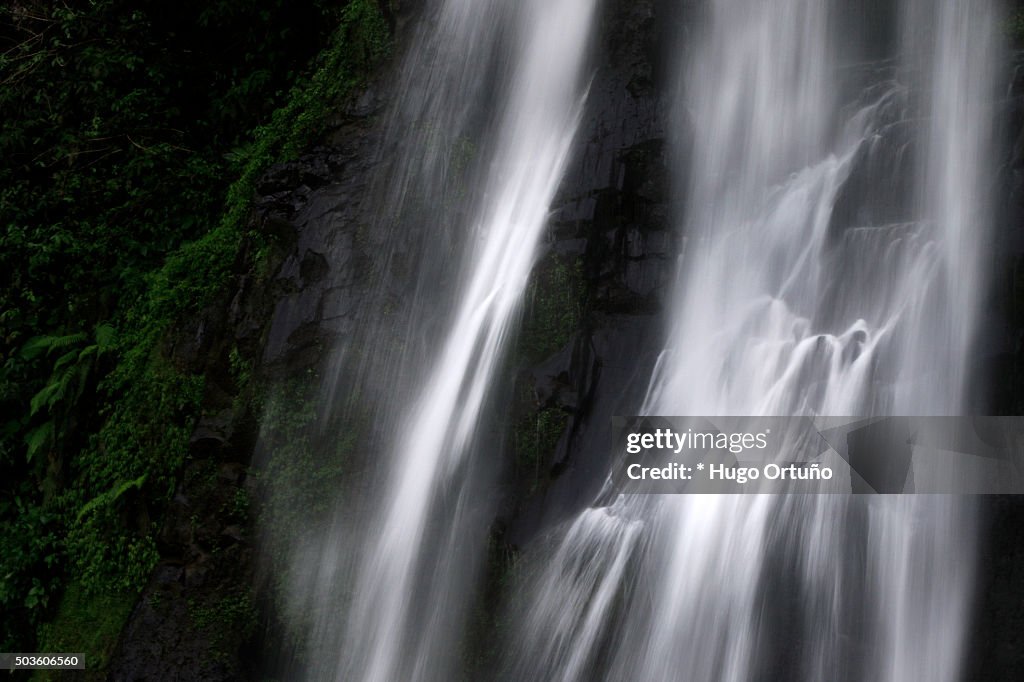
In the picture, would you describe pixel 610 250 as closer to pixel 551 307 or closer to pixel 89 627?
pixel 551 307

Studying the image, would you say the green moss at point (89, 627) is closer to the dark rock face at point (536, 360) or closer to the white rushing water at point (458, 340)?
the dark rock face at point (536, 360)

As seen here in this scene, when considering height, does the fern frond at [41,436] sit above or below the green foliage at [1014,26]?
below

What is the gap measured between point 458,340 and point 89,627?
162 inches

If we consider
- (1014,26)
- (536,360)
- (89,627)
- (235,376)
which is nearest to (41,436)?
(89,627)

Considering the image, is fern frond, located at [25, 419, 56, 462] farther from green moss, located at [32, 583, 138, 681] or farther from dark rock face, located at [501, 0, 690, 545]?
dark rock face, located at [501, 0, 690, 545]

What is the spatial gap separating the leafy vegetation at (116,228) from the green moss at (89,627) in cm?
3

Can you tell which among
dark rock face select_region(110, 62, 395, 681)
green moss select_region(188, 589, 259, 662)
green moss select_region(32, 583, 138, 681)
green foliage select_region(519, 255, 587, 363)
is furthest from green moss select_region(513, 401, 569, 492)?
green moss select_region(32, 583, 138, 681)

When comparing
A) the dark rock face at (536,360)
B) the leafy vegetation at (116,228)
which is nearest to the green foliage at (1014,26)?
the dark rock face at (536,360)

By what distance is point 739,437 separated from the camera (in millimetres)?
6195

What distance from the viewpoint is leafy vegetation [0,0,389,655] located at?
8016 millimetres

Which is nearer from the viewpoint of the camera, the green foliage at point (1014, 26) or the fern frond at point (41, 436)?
the green foliage at point (1014, 26)

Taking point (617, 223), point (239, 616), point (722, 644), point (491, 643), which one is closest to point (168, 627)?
point (239, 616)

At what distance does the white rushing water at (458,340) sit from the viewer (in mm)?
Answer: 6492

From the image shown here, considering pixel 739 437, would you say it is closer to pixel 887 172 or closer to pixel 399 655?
pixel 887 172
